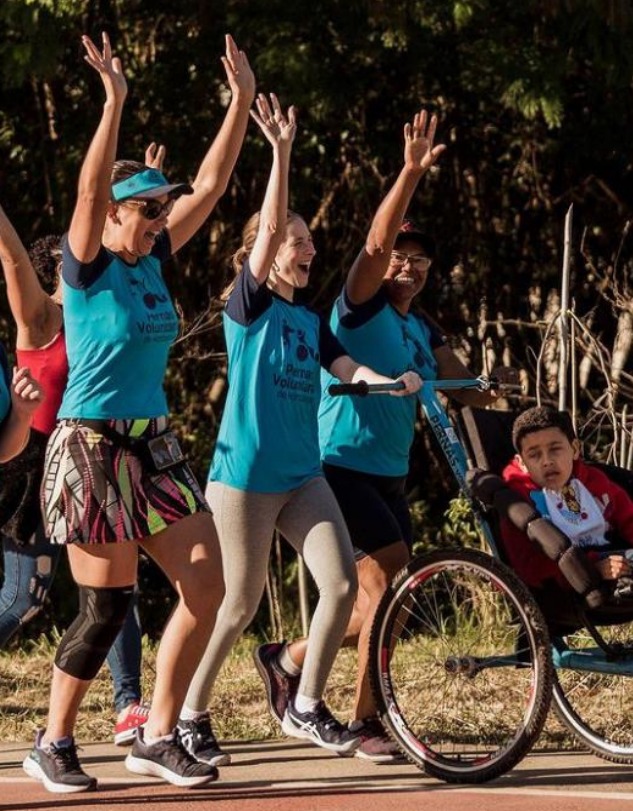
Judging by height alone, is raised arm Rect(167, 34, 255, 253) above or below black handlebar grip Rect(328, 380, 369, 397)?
above

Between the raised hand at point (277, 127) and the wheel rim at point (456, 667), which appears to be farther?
the raised hand at point (277, 127)

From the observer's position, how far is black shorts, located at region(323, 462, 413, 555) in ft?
23.5

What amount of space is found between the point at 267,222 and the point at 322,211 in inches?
241

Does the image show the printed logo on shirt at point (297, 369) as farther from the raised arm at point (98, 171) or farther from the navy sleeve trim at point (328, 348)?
the raised arm at point (98, 171)

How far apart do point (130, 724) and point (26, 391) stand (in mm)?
2026

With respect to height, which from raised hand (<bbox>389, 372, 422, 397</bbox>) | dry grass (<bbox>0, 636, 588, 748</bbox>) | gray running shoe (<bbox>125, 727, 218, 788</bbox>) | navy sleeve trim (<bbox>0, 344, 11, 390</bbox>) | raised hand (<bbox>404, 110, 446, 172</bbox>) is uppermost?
raised hand (<bbox>404, 110, 446, 172</bbox>)

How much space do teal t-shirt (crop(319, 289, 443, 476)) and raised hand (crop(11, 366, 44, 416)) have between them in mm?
1702

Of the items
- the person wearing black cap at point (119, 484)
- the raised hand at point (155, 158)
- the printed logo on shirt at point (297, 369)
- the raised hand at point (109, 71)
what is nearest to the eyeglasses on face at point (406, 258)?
the printed logo on shirt at point (297, 369)

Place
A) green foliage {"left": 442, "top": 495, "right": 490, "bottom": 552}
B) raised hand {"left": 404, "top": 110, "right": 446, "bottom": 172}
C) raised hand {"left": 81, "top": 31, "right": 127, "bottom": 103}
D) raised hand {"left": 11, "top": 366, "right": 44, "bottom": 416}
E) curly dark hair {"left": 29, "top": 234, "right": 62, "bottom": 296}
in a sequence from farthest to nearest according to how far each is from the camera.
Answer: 1. green foliage {"left": 442, "top": 495, "right": 490, "bottom": 552}
2. curly dark hair {"left": 29, "top": 234, "right": 62, "bottom": 296}
3. raised hand {"left": 404, "top": 110, "right": 446, "bottom": 172}
4. raised hand {"left": 81, "top": 31, "right": 127, "bottom": 103}
5. raised hand {"left": 11, "top": 366, "right": 44, "bottom": 416}

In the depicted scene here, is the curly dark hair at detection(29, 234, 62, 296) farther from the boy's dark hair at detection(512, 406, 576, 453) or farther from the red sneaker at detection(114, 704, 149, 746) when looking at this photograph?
the boy's dark hair at detection(512, 406, 576, 453)

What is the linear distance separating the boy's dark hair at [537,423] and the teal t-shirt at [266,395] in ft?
2.40

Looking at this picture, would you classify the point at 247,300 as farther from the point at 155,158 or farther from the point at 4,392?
the point at 4,392

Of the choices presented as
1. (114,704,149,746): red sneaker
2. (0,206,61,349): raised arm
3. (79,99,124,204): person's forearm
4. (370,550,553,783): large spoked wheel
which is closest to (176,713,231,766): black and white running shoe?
(370,550,553,783): large spoked wheel

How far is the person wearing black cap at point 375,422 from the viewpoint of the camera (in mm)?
7184
